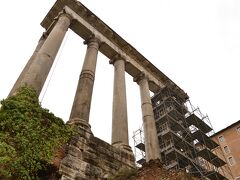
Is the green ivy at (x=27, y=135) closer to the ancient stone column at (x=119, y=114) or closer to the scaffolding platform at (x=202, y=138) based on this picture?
the ancient stone column at (x=119, y=114)

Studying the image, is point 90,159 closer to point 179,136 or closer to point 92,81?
point 92,81

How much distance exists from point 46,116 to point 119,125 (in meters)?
6.22

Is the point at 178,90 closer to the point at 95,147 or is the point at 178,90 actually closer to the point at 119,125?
the point at 119,125

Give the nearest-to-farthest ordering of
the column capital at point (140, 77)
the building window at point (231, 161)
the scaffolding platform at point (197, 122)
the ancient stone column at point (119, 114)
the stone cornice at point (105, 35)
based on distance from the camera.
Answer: the ancient stone column at point (119, 114) < the stone cornice at point (105, 35) < the column capital at point (140, 77) < the scaffolding platform at point (197, 122) < the building window at point (231, 161)

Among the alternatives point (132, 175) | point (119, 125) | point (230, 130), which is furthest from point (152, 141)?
point (230, 130)

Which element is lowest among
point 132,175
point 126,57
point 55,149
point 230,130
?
point 132,175

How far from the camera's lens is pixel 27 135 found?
36.3ft

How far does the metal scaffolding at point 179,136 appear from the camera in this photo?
2691cm

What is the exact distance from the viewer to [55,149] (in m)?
11.7

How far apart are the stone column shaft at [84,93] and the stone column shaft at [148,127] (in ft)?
20.3

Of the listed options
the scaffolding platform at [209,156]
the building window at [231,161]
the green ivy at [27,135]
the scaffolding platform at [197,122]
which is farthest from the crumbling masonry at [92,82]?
the building window at [231,161]

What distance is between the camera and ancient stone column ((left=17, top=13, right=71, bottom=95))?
1480cm

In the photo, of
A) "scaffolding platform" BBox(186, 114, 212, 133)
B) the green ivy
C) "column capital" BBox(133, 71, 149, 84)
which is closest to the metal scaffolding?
"scaffolding platform" BBox(186, 114, 212, 133)

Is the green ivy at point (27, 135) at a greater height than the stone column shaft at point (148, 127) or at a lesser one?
lesser
